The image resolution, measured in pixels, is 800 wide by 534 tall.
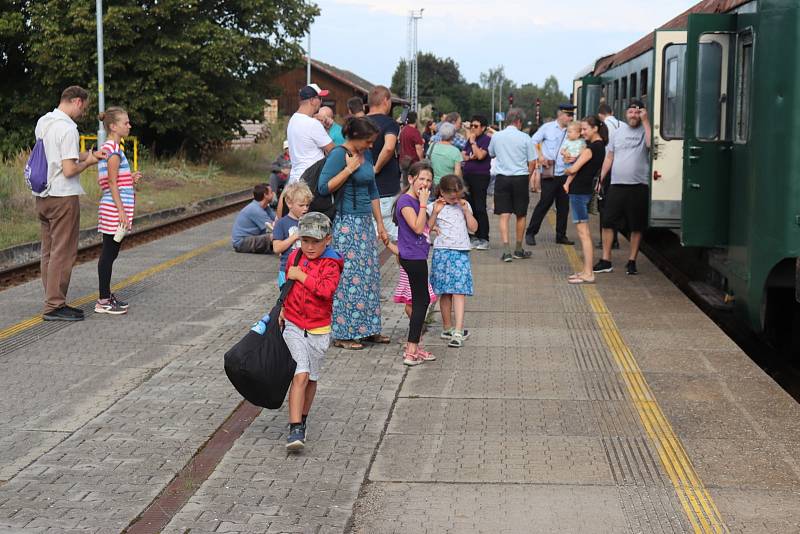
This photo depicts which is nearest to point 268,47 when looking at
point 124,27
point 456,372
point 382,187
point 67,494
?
point 124,27

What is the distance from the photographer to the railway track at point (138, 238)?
40.1ft

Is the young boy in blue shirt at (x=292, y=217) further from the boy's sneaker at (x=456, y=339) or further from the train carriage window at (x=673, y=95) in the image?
the train carriage window at (x=673, y=95)

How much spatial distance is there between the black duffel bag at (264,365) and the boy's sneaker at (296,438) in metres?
0.16

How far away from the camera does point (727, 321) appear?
36.7ft

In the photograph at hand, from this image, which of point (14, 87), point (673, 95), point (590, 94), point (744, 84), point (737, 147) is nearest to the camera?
point (744, 84)

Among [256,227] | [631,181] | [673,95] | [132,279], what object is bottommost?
[132,279]

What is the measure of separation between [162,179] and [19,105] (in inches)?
320

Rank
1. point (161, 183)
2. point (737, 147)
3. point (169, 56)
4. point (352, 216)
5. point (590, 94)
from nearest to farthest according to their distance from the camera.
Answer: point (352, 216)
point (737, 147)
point (590, 94)
point (161, 183)
point (169, 56)

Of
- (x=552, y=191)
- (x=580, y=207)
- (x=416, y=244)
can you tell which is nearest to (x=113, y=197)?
(x=416, y=244)

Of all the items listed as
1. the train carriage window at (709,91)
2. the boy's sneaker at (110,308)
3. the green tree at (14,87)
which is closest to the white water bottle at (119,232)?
the boy's sneaker at (110,308)

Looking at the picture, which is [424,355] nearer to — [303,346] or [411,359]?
[411,359]

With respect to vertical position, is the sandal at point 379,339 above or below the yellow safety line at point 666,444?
above

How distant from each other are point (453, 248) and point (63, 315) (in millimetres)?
3323

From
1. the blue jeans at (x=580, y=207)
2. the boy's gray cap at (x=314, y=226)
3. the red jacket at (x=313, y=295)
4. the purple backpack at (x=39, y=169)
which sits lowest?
the red jacket at (x=313, y=295)
